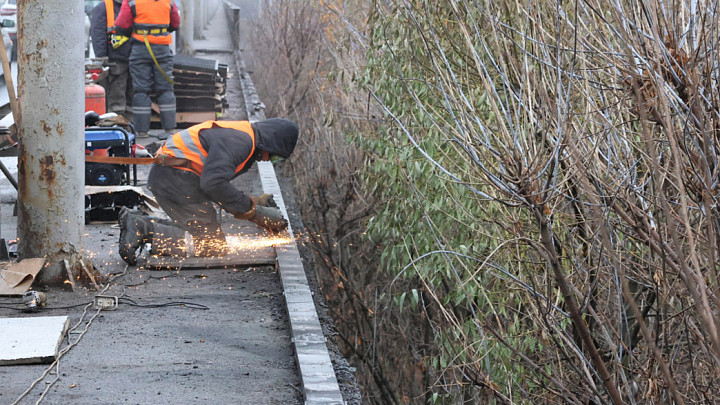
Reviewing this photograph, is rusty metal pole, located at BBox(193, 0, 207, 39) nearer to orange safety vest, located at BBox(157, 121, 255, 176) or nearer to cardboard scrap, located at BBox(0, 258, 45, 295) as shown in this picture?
orange safety vest, located at BBox(157, 121, 255, 176)

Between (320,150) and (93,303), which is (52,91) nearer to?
(93,303)

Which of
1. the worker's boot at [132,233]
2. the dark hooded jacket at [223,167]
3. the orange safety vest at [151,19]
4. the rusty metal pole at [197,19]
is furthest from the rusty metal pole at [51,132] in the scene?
the rusty metal pole at [197,19]

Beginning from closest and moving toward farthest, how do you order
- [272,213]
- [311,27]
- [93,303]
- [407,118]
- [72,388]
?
[72,388] < [93,303] < [272,213] < [407,118] < [311,27]

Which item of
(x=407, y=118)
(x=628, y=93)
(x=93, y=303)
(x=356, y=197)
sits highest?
(x=628, y=93)

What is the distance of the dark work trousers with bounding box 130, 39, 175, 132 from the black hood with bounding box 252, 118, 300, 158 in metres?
5.96

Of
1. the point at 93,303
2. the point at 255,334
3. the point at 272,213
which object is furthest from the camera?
the point at 272,213

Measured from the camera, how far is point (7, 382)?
5359mm

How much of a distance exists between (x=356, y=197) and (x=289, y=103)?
5.32 m

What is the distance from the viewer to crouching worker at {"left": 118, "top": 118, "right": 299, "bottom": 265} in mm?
7461

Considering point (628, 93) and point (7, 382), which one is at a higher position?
point (628, 93)

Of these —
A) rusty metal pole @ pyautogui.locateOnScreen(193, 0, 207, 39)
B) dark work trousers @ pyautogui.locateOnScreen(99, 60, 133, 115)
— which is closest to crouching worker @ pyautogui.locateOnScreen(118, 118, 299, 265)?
dark work trousers @ pyautogui.locateOnScreen(99, 60, 133, 115)

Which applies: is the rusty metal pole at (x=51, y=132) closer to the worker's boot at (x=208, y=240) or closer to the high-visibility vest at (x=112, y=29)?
the worker's boot at (x=208, y=240)

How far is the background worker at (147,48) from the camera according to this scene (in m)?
12.8

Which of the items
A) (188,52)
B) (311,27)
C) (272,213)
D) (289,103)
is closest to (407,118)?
(272,213)
